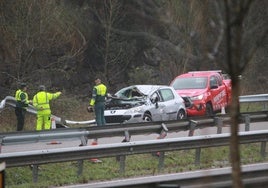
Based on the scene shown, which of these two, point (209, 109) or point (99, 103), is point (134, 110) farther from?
point (209, 109)

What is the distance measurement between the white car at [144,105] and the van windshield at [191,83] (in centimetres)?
188

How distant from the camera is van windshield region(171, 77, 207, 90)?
2420 cm

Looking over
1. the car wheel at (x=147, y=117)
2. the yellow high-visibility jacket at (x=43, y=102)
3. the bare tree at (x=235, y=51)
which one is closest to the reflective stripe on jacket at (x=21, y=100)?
the yellow high-visibility jacket at (x=43, y=102)

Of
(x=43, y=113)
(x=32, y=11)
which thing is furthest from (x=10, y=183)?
(x=32, y=11)

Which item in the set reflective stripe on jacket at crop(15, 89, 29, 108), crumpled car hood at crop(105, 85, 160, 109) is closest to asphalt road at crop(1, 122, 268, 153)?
crumpled car hood at crop(105, 85, 160, 109)

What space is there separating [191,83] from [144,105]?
4.27 metres

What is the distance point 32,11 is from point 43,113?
863cm

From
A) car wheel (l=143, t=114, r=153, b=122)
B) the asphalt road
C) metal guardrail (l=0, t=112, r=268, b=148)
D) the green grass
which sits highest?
car wheel (l=143, t=114, r=153, b=122)

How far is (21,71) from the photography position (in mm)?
27688

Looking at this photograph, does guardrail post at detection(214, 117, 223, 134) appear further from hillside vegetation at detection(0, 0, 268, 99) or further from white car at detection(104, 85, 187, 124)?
white car at detection(104, 85, 187, 124)

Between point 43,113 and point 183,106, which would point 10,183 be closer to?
point 43,113

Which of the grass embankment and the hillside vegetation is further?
the grass embankment

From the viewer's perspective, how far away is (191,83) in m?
24.7

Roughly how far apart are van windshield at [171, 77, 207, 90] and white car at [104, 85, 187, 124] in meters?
1.88
